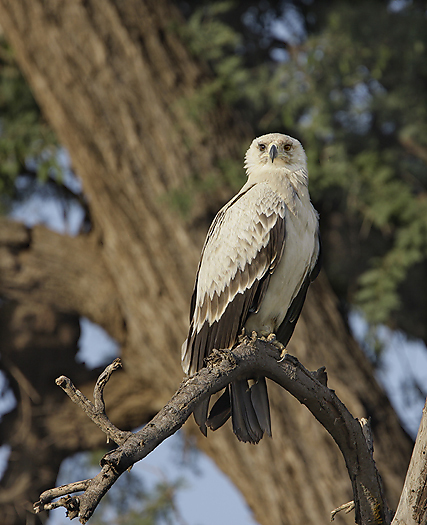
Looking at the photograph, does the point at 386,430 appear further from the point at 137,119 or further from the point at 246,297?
the point at 137,119

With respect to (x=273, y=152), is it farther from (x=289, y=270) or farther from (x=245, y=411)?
(x=245, y=411)

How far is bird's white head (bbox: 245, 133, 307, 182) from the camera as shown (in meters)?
3.90

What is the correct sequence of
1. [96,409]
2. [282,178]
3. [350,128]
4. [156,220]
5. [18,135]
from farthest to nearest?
[18,135]
[350,128]
[156,220]
[282,178]
[96,409]

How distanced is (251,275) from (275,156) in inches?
34.8

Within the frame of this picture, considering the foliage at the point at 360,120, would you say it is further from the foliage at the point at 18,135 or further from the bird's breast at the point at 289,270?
the bird's breast at the point at 289,270

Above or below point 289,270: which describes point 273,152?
above

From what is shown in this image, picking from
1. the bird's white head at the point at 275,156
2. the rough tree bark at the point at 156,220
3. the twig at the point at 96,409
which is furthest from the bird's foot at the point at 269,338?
the rough tree bark at the point at 156,220

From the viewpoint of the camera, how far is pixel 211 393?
2.29m

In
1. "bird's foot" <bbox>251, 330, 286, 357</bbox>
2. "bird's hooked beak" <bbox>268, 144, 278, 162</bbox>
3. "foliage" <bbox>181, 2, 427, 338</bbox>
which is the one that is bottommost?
"bird's foot" <bbox>251, 330, 286, 357</bbox>

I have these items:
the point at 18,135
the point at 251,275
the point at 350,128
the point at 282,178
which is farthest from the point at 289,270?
the point at 18,135

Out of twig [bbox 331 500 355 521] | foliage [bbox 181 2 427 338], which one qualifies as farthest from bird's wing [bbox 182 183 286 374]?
foliage [bbox 181 2 427 338]

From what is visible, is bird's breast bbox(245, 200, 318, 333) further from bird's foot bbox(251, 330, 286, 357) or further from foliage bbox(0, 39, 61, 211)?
foliage bbox(0, 39, 61, 211)

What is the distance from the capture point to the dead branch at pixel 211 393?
5.73 ft

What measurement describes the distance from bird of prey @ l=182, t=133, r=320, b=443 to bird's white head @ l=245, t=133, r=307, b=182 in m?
0.08
